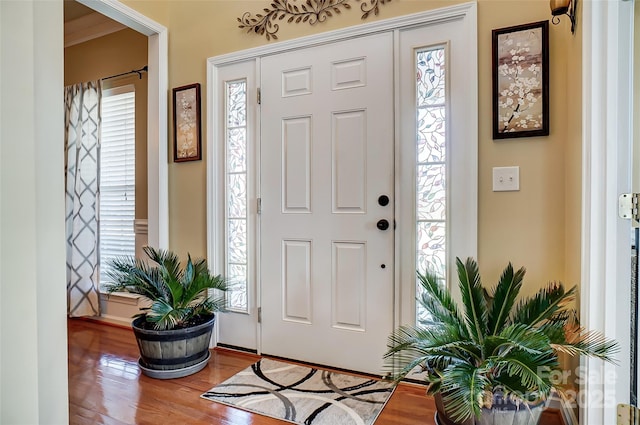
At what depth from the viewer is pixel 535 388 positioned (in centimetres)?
128

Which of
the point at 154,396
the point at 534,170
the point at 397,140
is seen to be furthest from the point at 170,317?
the point at 534,170

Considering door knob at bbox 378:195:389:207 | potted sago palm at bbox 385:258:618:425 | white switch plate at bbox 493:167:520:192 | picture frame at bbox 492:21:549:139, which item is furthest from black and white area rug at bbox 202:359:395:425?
picture frame at bbox 492:21:549:139

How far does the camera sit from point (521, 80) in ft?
5.86

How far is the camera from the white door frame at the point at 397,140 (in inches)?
73.9

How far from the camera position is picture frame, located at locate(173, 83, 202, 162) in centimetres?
262

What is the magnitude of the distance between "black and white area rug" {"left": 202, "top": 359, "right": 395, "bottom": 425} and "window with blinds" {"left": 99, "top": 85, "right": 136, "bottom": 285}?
5.68 feet

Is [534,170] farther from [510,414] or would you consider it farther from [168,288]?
[168,288]

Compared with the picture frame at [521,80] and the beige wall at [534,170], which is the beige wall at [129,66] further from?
the picture frame at [521,80]

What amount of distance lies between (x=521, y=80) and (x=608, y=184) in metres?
0.76

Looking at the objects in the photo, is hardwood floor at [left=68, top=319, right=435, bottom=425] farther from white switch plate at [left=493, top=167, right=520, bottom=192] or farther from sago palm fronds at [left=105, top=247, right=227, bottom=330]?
white switch plate at [left=493, top=167, right=520, bottom=192]

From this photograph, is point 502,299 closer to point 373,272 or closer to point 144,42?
point 373,272

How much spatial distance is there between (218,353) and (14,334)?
5.37 feet

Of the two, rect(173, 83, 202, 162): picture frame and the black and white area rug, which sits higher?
rect(173, 83, 202, 162): picture frame

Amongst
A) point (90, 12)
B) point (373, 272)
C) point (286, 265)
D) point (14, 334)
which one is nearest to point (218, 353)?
point (286, 265)
